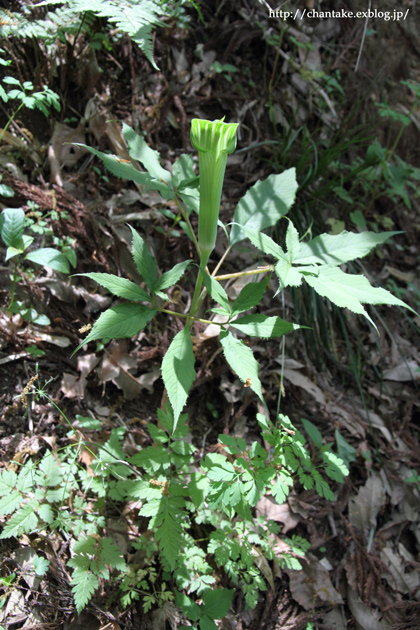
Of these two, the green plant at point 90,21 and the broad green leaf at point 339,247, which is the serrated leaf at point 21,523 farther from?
the green plant at point 90,21

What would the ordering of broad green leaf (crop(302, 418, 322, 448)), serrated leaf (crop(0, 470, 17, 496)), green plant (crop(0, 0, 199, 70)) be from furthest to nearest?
broad green leaf (crop(302, 418, 322, 448)) < green plant (crop(0, 0, 199, 70)) < serrated leaf (crop(0, 470, 17, 496))

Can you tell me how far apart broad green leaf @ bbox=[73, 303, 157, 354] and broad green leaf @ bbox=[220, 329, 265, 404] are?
10.3 inches

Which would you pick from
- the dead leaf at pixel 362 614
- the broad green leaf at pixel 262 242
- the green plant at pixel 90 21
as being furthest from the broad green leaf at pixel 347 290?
the dead leaf at pixel 362 614

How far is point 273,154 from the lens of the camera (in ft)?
9.14

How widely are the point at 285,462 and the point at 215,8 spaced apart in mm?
3136

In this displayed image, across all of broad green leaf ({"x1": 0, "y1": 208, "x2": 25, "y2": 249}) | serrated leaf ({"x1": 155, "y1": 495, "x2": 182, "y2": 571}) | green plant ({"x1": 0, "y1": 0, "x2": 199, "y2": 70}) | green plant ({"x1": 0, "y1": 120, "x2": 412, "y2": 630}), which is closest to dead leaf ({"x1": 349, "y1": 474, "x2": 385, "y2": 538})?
green plant ({"x1": 0, "y1": 120, "x2": 412, "y2": 630})

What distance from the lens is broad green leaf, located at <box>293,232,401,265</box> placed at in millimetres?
1330

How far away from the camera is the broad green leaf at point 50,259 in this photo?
1692 millimetres

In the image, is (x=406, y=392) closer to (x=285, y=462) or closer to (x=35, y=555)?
(x=285, y=462)

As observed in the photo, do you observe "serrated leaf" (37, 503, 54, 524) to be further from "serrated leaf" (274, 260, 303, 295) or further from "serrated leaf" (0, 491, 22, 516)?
"serrated leaf" (274, 260, 303, 295)

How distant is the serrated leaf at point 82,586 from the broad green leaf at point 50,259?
1.16m

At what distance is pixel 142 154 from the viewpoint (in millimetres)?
1438

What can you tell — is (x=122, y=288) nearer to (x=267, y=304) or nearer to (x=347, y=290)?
(x=347, y=290)

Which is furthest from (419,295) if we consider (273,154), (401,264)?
(273,154)
